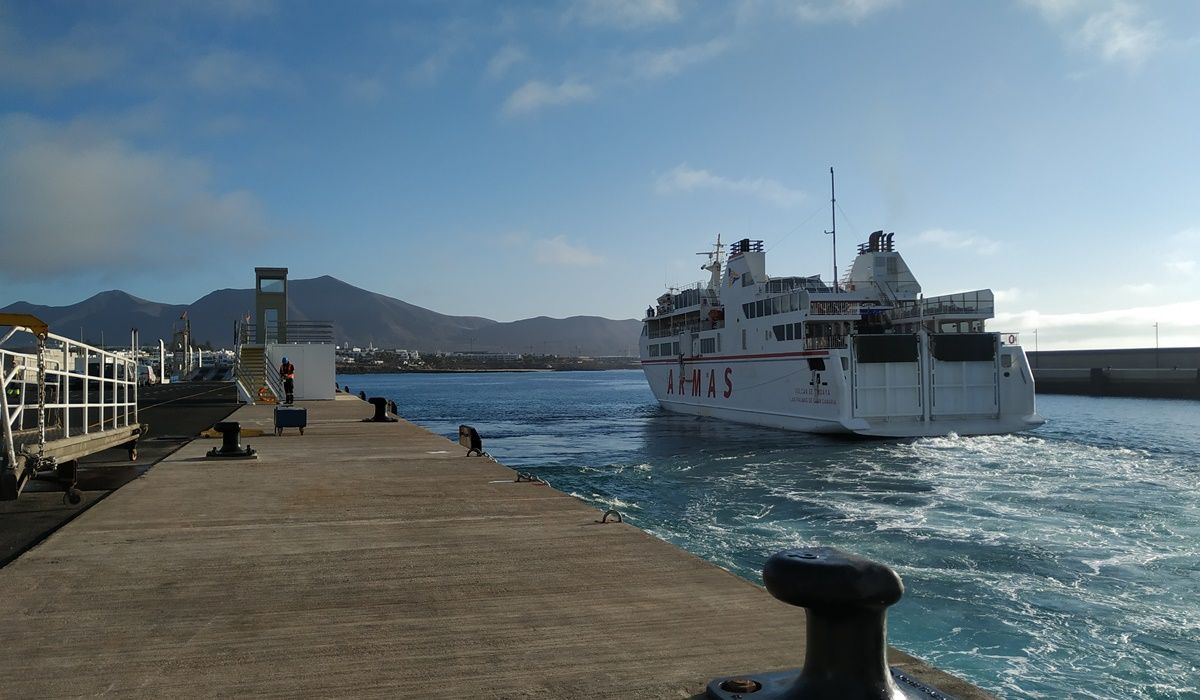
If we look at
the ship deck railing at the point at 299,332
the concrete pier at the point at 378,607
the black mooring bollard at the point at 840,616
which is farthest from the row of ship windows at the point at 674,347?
the black mooring bollard at the point at 840,616

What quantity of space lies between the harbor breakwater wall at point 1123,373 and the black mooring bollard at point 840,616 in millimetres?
69962

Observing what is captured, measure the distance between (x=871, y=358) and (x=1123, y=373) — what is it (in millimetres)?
52666

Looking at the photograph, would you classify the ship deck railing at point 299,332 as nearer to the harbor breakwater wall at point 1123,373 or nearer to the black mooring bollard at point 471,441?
the black mooring bollard at point 471,441

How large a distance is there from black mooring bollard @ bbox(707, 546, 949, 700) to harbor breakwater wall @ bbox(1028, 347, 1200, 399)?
69962 mm

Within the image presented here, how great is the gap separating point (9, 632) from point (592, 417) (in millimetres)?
43267

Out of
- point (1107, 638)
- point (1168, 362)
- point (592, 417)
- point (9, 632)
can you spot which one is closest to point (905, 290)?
point (592, 417)

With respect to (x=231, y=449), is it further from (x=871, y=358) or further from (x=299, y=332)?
(x=299, y=332)

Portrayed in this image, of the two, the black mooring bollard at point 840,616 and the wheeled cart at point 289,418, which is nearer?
the black mooring bollard at point 840,616

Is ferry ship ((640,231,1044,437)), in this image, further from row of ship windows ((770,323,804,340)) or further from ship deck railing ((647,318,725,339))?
ship deck railing ((647,318,725,339))

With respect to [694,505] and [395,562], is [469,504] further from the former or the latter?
[694,505]

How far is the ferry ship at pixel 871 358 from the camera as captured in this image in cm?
3044

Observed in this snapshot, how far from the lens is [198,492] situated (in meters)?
10.1

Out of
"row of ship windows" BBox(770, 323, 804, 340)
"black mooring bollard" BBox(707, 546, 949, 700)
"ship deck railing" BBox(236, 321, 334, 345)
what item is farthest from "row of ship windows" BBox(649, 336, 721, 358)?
"black mooring bollard" BBox(707, 546, 949, 700)

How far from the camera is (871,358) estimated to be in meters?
30.3
